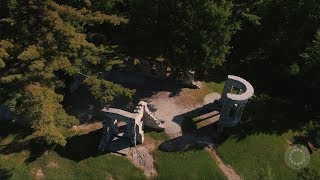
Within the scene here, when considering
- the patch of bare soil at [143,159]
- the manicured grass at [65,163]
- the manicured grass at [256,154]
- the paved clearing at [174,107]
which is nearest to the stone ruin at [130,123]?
the patch of bare soil at [143,159]

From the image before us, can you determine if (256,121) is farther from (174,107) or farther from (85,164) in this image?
(85,164)

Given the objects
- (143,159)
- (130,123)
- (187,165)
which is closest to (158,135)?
(143,159)

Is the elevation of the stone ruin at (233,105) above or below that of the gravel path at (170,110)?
above

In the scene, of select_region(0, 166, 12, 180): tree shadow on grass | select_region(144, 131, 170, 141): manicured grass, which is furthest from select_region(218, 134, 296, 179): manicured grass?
select_region(0, 166, 12, 180): tree shadow on grass

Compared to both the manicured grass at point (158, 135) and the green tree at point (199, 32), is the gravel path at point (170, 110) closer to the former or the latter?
the manicured grass at point (158, 135)

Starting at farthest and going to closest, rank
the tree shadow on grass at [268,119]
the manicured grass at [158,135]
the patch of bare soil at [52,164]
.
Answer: the tree shadow on grass at [268,119], the manicured grass at [158,135], the patch of bare soil at [52,164]

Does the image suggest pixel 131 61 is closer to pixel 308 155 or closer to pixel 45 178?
pixel 45 178
